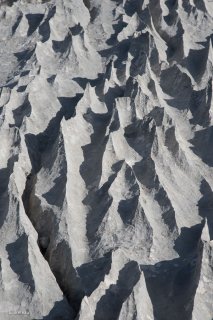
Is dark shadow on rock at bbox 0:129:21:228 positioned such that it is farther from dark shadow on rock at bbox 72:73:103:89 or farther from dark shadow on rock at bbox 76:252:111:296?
dark shadow on rock at bbox 72:73:103:89

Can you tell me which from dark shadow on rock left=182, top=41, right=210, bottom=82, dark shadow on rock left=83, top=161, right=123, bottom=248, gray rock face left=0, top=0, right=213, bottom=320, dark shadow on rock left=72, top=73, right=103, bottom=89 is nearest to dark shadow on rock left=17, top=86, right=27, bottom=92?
gray rock face left=0, top=0, right=213, bottom=320

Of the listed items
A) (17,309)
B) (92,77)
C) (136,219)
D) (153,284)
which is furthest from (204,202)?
(92,77)

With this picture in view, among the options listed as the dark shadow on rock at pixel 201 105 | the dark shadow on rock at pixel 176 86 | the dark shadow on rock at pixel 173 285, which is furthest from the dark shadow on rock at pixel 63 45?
the dark shadow on rock at pixel 173 285

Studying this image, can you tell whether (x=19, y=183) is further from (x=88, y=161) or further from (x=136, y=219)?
(x=136, y=219)

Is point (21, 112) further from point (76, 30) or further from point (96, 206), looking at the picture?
point (76, 30)

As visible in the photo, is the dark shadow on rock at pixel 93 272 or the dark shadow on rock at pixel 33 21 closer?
the dark shadow on rock at pixel 93 272

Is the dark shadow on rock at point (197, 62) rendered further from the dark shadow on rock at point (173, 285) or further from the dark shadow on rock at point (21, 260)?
the dark shadow on rock at point (21, 260)
